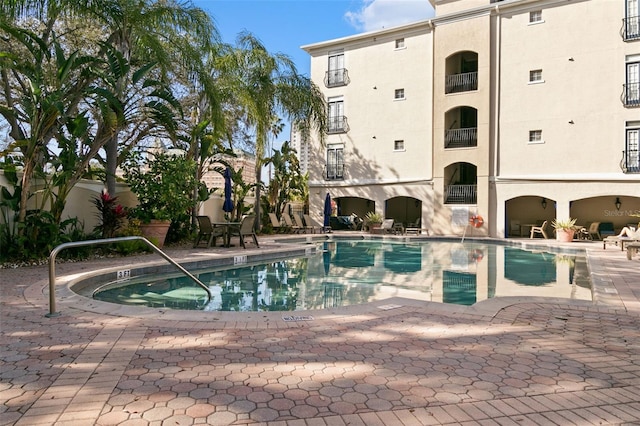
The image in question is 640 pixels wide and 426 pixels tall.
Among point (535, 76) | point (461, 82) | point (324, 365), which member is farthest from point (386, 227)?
point (324, 365)

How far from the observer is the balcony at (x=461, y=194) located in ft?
69.8

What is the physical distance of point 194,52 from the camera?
12.0m

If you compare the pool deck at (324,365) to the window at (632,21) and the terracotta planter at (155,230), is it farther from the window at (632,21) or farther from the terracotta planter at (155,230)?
the window at (632,21)

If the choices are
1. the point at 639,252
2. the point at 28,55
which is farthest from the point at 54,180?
the point at 639,252

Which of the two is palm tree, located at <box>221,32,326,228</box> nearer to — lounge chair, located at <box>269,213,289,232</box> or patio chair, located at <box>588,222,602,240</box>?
lounge chair, located at <box>269,213,289,232</box>

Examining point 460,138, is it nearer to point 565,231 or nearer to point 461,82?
point 461,82

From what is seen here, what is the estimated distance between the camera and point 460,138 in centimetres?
2184

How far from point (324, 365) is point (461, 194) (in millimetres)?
19833

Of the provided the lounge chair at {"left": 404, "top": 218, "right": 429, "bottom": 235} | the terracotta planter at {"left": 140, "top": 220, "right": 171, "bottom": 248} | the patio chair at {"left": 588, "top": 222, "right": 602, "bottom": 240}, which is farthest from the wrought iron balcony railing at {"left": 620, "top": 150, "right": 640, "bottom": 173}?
the terracotta planter at {"left": 140, "top": 220, "right": 171, "bottom": 248}

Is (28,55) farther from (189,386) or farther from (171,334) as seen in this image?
(189,386)

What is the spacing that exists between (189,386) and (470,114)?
2279 centimetres

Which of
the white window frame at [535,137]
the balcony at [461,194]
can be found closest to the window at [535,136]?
the white window frame at [535,137]

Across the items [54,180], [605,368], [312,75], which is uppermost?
[312,75]

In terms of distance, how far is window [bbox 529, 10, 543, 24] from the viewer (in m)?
19.6
